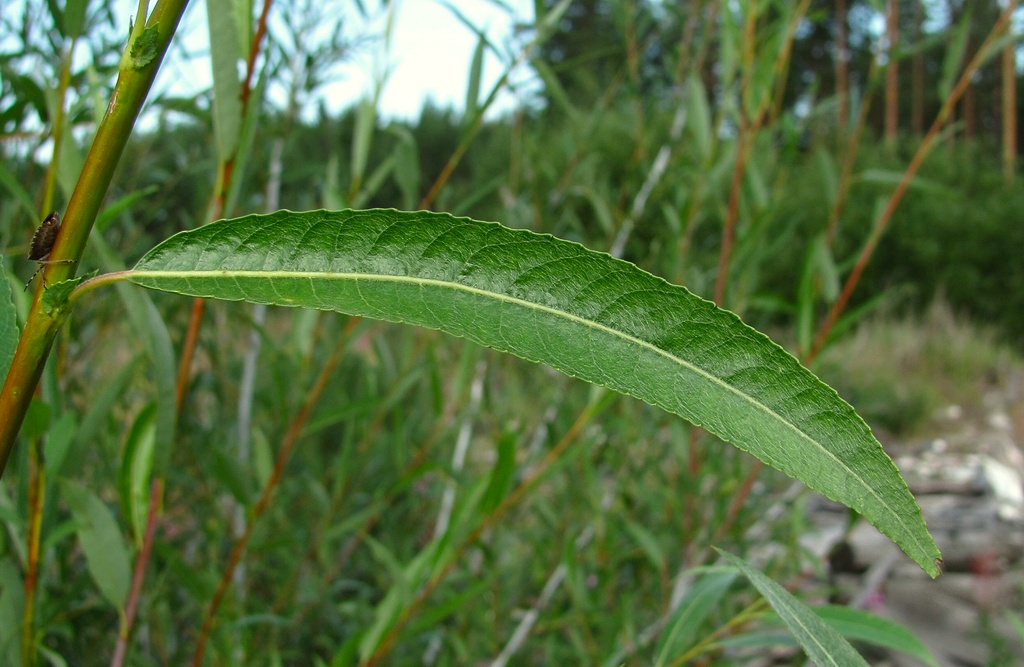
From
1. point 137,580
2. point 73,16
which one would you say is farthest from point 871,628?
point 73,16

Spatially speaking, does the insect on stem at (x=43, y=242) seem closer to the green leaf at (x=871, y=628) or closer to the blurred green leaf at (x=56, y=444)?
the blurred green leaf at (x=56, y=444)

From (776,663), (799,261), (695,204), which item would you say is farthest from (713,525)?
(799,261)

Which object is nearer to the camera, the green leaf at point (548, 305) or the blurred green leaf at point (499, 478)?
the green leaf at point (548, 305)

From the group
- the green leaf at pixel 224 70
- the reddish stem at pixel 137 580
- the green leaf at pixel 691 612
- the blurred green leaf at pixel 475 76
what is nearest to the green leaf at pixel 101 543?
the reddish stem at pixel 137 580

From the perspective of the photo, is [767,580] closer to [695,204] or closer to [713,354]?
[713,354]

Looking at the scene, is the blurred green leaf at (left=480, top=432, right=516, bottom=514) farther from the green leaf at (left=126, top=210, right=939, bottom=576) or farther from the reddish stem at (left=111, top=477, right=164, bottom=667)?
the green leaf at (left=126, top=210, right=939, bottom=576)

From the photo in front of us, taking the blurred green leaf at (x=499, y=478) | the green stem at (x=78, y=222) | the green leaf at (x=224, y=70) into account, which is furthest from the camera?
the blurred green leaf at (x=499, y=478)

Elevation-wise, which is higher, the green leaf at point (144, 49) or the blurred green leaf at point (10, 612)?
the green leaf at point (144, 49)
